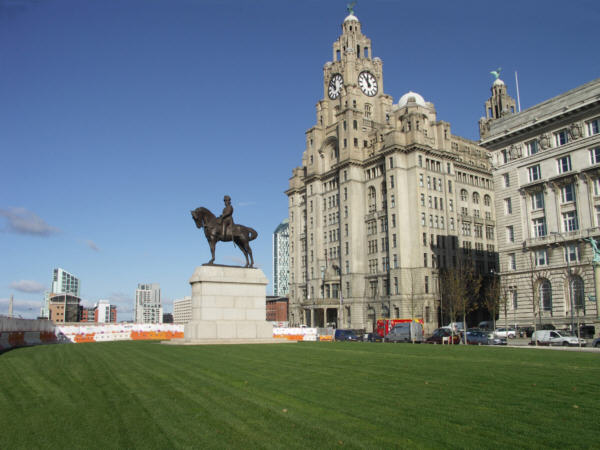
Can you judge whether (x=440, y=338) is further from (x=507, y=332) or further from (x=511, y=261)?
(x=511, y=261)

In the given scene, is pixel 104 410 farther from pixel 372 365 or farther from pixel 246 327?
pixel 246 327

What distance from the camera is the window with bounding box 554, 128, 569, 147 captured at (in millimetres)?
57500

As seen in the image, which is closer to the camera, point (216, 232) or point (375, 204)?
point (216, 232)

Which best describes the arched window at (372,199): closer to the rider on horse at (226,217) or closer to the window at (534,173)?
the window at (534,173)

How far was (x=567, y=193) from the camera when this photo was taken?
57.5 m

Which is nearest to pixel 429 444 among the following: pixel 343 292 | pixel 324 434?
pixel 324 434

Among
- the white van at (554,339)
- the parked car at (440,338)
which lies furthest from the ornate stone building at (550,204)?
the parked car at (440,338)

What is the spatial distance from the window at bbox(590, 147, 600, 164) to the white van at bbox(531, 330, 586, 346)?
2019 centimetres

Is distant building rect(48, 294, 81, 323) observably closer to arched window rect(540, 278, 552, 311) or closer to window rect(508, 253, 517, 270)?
window rect(508, 253, 517, 270)

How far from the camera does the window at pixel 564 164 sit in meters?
57.3

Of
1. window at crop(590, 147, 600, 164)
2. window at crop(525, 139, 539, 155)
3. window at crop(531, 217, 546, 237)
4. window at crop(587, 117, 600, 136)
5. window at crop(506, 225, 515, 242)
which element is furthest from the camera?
window at crop(506, 225, 515, 242)

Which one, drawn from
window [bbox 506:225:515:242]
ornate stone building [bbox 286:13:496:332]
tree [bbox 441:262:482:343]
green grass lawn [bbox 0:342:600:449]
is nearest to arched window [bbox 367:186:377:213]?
ornate stone building [bbox 286:13:496:332]

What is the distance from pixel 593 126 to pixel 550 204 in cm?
964

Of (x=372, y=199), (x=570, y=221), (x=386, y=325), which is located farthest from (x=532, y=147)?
(x=372, y=199)
